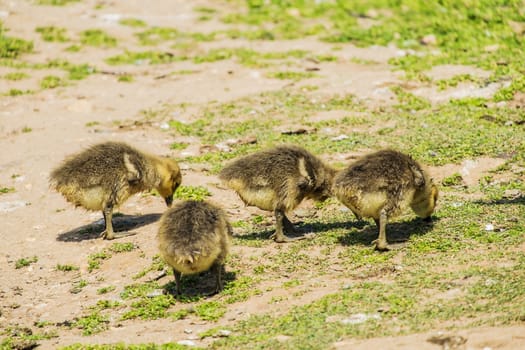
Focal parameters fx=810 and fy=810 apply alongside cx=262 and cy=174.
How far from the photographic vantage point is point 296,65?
16.2 metres

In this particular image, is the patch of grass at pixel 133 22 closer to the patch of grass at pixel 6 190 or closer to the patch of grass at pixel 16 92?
the patch of grass at pixel 16 92

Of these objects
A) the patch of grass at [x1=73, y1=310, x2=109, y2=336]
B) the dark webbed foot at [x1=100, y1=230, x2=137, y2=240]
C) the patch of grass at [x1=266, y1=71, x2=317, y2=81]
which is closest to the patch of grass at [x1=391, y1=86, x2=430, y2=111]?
the patch of grass at [x1=266, y1=71, x2=317, y2=81]

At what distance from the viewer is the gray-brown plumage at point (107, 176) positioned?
10.0 meters

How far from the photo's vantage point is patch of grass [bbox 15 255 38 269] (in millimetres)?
9596

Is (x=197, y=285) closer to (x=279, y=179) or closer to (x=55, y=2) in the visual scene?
(x=279, y=179)

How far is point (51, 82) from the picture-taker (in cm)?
1598

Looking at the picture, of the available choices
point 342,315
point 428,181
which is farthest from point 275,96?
point 342,315

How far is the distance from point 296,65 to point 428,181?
757 centimetres

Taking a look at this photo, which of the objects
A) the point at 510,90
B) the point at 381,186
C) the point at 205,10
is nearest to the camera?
the point at 381,186

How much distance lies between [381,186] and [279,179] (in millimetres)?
1229

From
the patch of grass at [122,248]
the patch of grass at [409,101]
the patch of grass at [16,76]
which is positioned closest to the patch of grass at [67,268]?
the patch of grass at [122,248]

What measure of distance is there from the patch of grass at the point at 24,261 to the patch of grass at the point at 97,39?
30.9ft

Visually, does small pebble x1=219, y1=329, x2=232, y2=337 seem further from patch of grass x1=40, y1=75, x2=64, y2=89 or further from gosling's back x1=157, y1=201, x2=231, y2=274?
patch of grass x1=40, y1=75, x2=64, y2=89

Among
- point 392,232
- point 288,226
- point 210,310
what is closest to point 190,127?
point 288,226
